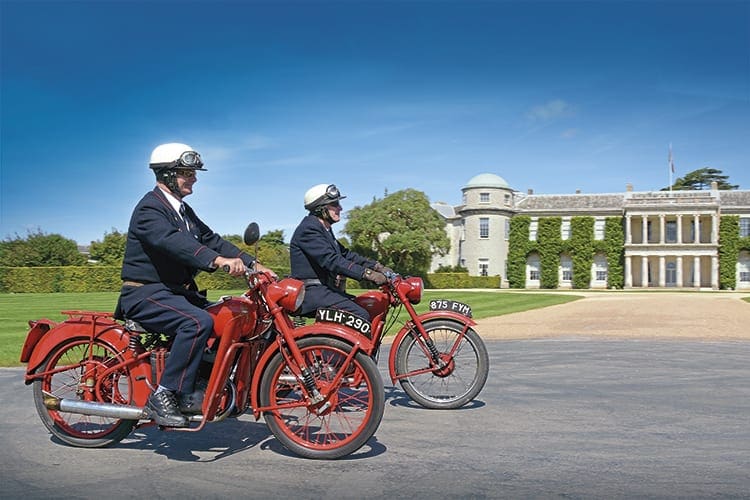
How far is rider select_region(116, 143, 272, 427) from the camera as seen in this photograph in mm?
4590

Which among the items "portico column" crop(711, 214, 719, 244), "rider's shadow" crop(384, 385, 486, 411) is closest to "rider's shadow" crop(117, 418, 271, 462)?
"rider's shadow" crop(384, 385, 486, 411)

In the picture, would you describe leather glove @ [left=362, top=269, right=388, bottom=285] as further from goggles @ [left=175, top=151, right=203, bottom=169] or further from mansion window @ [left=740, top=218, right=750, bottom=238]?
mansion window @ [left=740, top=218, right=750, bottom=238]

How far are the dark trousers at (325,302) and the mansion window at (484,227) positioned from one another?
65.5 meters

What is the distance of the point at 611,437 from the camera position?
17.3 ft

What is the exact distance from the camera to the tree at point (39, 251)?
54.5 m

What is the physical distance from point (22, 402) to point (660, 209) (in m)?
70.2

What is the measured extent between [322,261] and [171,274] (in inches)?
62.0

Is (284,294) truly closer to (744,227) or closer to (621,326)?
(621,326)

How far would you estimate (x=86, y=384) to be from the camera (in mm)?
5023

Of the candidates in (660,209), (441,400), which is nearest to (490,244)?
(660,209)

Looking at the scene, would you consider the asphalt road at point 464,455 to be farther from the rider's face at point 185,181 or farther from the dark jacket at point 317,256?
the rider's face at point 185,181

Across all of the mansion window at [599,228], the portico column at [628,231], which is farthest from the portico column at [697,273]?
the mansion window at [599,228]

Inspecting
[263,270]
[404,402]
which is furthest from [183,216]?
[404,402]

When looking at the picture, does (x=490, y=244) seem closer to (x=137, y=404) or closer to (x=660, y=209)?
(x=660, y=209)
